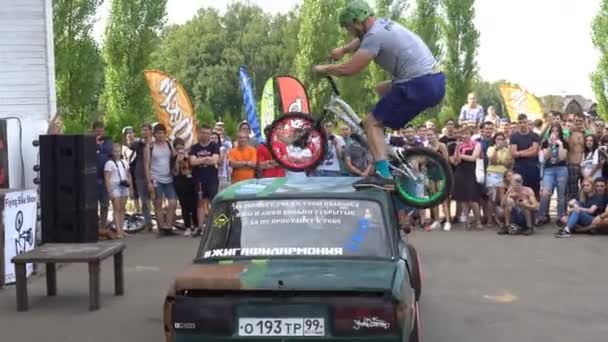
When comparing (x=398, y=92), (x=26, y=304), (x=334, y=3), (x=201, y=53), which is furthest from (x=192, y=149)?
(x=201, y=53)

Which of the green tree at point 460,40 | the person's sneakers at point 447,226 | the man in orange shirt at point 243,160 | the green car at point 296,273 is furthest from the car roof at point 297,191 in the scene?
the green tree at point 460,40

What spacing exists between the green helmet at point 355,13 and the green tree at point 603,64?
2621 cm

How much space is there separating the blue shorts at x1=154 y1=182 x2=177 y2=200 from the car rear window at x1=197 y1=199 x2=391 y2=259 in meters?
9.07

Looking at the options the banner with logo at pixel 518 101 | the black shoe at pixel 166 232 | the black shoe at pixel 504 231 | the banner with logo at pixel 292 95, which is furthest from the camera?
the banner with logo at pixel 518 101

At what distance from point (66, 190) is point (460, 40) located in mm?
34697

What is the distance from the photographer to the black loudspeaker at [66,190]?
1174cm

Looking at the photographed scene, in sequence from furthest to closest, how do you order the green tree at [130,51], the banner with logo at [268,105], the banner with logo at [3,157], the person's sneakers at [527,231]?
1. the green tree at [130,51]
2. the banner with logo at [268,105]
3. the person's sneakers at [527,231]
4. the banner with logo at [3,157]

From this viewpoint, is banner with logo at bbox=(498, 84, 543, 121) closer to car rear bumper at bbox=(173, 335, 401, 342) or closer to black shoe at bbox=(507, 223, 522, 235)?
black shoe at bbox=(507, 223, 522, 235)

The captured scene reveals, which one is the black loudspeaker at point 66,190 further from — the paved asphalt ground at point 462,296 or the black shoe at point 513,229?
the black shoe at point 513,229

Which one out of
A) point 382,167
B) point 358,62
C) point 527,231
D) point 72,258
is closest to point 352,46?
point 358,62

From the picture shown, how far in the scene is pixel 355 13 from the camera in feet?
25.4

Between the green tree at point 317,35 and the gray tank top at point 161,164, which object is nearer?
the gray tank top at point 161,164

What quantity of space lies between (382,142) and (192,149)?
708 centimetres

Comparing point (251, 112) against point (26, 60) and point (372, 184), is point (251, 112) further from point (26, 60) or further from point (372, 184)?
point (372, 184)
